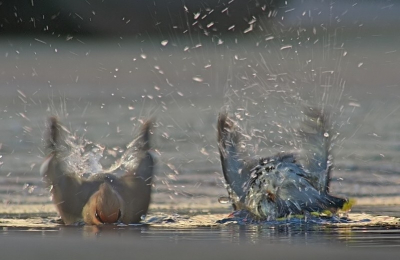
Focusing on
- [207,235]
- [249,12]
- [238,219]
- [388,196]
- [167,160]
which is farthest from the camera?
[249,12]

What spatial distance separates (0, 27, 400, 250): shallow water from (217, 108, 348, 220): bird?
22 cm

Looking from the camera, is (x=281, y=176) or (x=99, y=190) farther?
(x=281, y=176)

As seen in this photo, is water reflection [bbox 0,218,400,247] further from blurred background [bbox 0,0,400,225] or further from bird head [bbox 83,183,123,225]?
blurred background [bbox 0,0,400,225]

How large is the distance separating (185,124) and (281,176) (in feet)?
14.0

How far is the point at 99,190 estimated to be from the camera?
6.77m

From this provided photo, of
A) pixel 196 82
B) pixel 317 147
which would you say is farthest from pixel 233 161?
pixel 196 82

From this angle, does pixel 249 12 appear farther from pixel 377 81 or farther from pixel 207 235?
pixel 207 235

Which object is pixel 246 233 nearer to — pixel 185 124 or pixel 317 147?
pixel 317 147

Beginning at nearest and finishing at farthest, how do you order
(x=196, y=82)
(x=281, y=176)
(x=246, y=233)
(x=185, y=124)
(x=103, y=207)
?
1. (x=246, y=233)
2. (x=103, y=207)
3. (x=281, y=176)
4. (x=185, y=124)
5. (x=196, y=82)

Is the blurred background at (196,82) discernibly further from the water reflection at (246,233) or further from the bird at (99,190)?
the water reflection at (246,233)

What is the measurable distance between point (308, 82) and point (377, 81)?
40.5 inches

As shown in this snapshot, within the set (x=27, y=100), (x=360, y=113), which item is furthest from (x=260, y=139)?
(x=27, y=100)

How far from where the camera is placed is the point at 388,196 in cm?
797

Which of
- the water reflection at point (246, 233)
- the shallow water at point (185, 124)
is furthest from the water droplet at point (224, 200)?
the water reflection at point (246, 233)
